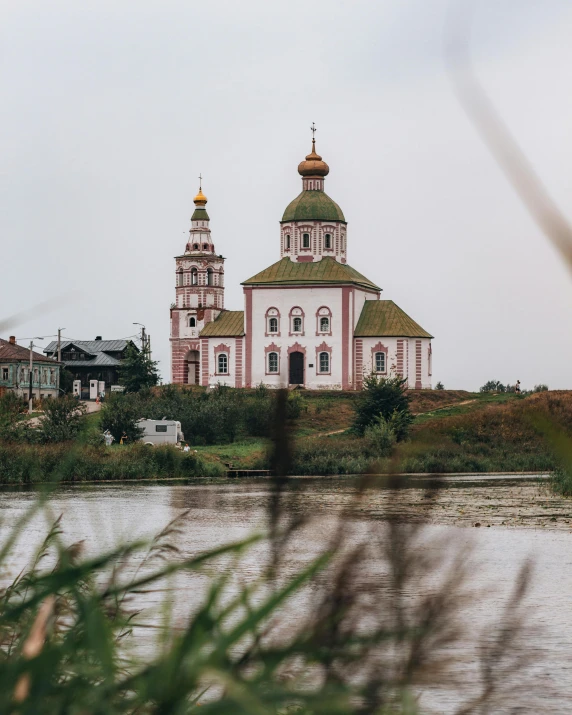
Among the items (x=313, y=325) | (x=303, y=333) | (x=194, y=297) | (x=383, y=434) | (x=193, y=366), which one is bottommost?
(x=383, y=434)

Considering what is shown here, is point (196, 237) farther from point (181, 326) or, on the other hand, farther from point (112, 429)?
point (112, 429)

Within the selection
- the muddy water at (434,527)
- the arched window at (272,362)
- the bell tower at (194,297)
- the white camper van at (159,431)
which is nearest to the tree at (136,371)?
the bell tower at (194,297)

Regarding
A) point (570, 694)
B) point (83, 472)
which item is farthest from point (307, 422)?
point (570, 694)

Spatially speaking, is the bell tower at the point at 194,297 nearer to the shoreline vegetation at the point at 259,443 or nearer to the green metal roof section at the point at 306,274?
the green metal roof section at the point at 306,274

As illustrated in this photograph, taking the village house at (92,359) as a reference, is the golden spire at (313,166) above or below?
above

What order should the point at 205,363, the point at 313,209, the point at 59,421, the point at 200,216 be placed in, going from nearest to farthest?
the point at 59,421 → the point at 205,363 → the point at 313,209 → the point at 200,216

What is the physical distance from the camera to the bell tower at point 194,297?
66.2 meters

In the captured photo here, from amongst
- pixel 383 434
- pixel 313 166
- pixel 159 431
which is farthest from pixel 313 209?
pixel 383 434

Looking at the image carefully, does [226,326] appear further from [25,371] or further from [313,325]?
[25,371]

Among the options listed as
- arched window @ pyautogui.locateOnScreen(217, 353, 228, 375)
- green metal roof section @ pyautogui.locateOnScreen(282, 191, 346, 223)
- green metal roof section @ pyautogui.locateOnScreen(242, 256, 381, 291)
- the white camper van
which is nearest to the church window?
green metal roof section @ pyautogui.locateOnScreen(242, 256, 381, 291)

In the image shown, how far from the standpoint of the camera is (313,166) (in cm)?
6575

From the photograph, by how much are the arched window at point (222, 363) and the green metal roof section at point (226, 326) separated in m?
0.94

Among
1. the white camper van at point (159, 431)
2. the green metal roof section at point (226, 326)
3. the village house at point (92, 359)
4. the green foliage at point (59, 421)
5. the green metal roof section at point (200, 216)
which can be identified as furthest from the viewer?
the village house at point (92, 359)

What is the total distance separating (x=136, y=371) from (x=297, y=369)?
879 cm
